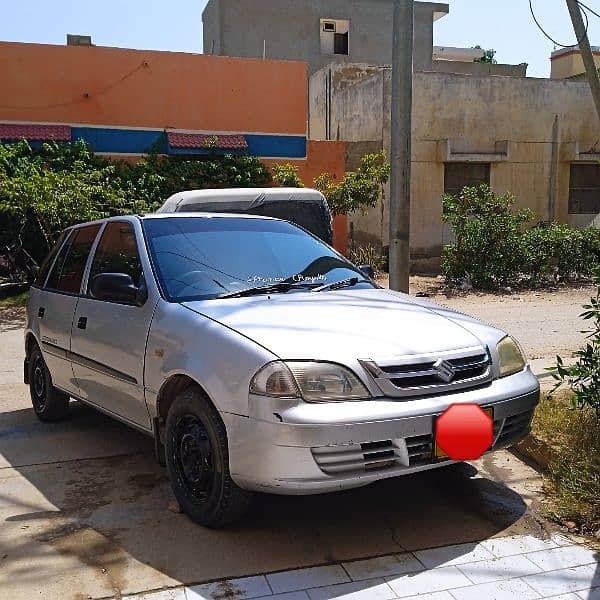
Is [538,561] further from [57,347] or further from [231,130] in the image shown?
[231,130]

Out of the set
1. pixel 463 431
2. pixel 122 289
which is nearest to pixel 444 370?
pixel 463 431

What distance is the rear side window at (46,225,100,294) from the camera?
5.24m

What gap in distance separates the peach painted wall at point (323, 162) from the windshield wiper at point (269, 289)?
11295mm

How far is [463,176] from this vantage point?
16.1 m

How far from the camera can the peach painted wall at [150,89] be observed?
13.9 metres

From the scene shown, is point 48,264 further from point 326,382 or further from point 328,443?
point 328,443

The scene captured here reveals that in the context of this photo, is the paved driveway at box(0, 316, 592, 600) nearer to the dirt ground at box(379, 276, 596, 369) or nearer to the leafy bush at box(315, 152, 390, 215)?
the dirt ground at box(379, 276, 596, 369)

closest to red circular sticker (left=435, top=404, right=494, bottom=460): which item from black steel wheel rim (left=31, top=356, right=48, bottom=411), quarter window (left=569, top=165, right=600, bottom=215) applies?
black steel wheel rim (left=31, top=356, right=48, bottom=411)

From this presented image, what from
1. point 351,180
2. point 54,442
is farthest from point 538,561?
point 351,180

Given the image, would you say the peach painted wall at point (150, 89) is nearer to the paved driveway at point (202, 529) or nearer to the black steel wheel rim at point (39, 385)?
the black steel wheel rim at point (39, 385)

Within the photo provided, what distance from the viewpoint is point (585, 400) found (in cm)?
421

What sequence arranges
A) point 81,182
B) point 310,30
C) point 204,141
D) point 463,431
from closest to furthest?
point 463,431 < point 81,182 < point 204,141 < point 310,30

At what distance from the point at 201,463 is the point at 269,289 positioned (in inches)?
43.6

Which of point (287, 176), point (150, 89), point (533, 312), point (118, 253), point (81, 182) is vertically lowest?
point (533, 312)
